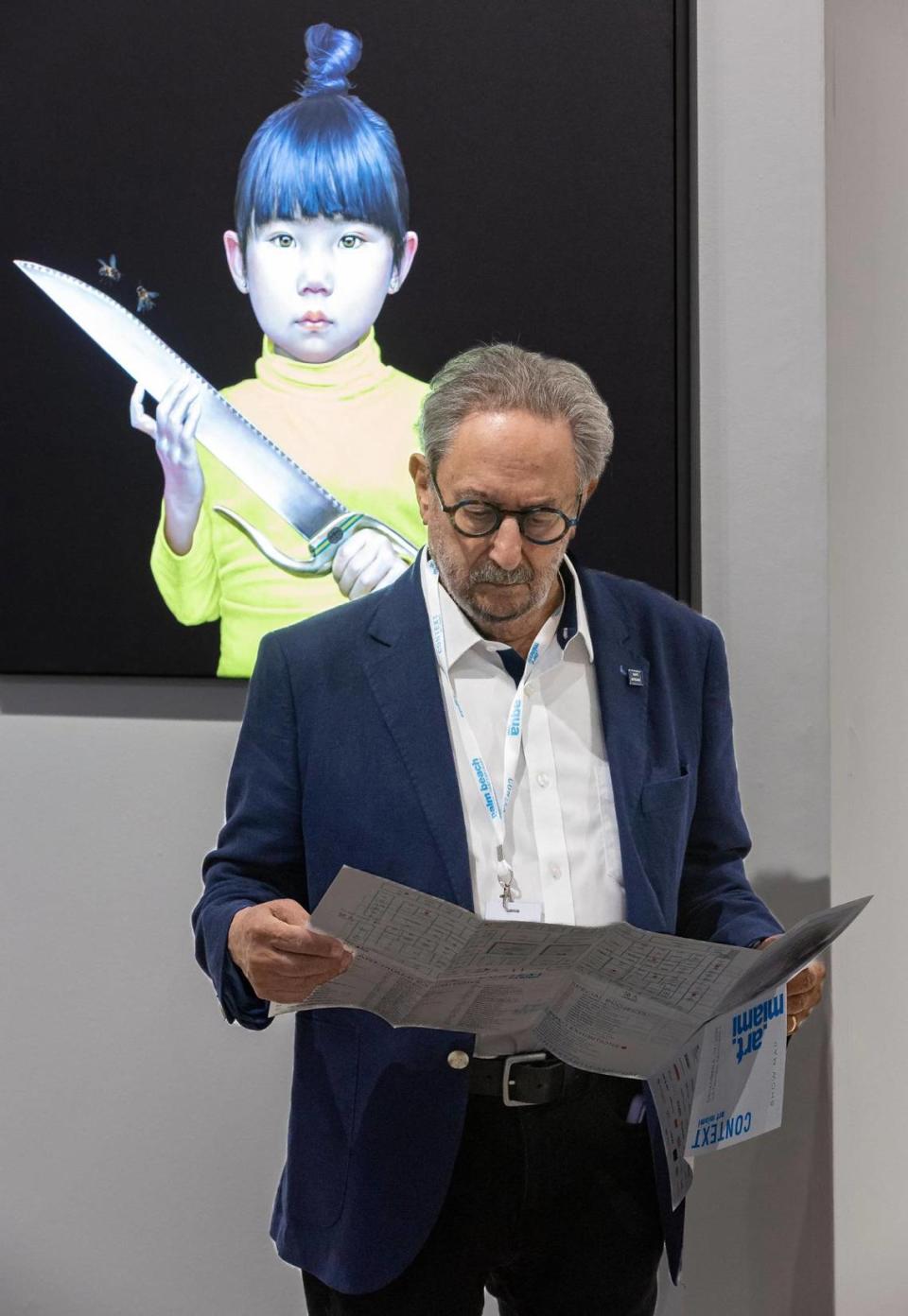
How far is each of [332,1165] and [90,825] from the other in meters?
0.98

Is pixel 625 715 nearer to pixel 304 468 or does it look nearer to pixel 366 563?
pixel 366 563

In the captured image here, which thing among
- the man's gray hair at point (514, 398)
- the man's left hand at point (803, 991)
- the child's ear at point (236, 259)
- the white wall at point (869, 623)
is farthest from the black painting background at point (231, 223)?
the man's left hand at point (803, 991)

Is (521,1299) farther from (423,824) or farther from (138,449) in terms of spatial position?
(138,449)

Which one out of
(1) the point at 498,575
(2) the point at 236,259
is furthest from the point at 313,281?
(1) the point at 498,575

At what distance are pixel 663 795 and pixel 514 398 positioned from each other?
19.4 inches

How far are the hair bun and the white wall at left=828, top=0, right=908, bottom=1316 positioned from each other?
2.51 ft

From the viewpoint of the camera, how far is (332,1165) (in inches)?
59.7

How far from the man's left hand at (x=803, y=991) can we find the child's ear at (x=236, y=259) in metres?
1.38

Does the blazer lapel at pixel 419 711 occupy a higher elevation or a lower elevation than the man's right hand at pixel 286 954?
higher

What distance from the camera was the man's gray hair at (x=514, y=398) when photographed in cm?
150

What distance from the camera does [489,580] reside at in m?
1.49

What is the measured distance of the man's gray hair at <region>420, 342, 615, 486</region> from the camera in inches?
59.0

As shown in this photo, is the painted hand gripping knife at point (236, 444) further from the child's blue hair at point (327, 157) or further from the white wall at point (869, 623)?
the white wall at point (869, 623)

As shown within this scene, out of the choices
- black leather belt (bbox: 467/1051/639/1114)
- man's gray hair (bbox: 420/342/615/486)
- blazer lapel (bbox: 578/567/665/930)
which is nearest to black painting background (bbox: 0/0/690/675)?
blazer lapel (bbox: 578/567/665/930)
